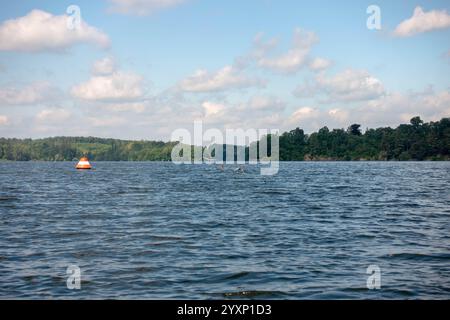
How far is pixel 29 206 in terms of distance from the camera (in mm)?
41219

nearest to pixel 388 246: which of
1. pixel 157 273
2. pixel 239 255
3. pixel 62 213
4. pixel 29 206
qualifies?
pixel 239 255

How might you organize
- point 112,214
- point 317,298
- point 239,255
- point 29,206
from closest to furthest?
point 317,298 → point 239,255 → point 112,214 → point 29,206

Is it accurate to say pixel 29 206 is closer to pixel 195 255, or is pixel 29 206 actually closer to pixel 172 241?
pixel 172 241

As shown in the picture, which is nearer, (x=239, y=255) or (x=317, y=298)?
(x=317, y=298)

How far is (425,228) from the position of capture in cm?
2781

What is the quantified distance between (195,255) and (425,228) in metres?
14.9

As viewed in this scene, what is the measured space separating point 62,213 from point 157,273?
2089 centimetres
